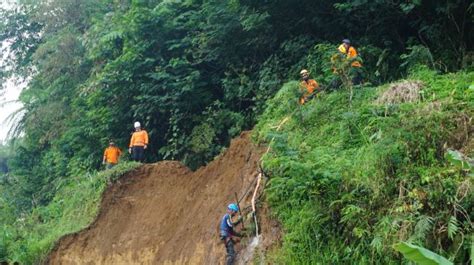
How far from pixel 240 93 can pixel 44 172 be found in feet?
39.2

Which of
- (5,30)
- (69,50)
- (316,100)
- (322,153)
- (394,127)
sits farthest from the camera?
(5,30)

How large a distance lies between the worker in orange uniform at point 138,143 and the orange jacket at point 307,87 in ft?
17.8

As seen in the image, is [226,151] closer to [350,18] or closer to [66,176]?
[350,18]

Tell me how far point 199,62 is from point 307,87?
17.4ft

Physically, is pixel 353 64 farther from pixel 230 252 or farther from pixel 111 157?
pixel 111 157

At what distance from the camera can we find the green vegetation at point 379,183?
Result: 752cm

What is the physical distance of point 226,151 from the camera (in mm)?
14664

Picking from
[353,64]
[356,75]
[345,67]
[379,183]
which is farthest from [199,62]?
[379,183]

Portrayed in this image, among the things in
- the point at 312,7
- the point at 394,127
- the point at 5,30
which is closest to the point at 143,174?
the point at 312,7

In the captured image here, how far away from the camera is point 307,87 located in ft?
43.1

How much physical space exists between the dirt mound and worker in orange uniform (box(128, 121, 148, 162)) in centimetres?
88

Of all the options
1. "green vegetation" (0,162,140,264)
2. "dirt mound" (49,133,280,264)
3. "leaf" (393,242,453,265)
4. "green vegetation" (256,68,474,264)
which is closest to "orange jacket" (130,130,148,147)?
"green vegetation" (0,162,140,264)

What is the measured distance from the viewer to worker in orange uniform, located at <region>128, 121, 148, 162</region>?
17.2 metres

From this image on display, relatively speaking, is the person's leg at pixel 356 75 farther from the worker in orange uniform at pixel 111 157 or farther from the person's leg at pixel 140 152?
the worker in orange uniform at pixel 111 157
